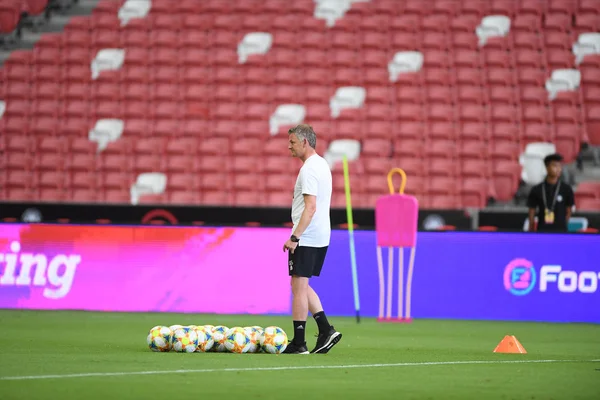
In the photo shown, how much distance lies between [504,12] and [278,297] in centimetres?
1091

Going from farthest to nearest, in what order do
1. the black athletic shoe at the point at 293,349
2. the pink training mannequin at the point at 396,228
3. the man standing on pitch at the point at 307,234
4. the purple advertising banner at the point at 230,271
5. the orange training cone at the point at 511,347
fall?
the purple advertising banner at the point at 230,271, the pink training mannequin at the point at 396,228, the orange training cone at the point at 511,347, the black athletic shoe at the point at 293,349, the man standing on pitch at the point at 307,234

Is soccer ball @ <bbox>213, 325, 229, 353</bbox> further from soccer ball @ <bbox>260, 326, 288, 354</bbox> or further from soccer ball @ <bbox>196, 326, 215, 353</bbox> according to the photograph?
soccer ball @ <bbox>260, 326, 288, 354</bbox>

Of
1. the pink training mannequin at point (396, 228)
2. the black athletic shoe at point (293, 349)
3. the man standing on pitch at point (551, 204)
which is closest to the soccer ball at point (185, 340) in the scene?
the black athletic shoe at point (293, 349)

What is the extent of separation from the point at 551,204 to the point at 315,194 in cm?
695

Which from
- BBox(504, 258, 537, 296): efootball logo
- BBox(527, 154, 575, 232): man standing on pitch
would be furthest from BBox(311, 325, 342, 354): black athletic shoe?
BBox(527, 154, 575, 232): man standing on pitch

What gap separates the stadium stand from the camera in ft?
71.0

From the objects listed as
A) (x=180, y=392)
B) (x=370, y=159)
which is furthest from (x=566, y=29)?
(x=180, y=392)

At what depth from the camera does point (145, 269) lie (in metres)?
15.9

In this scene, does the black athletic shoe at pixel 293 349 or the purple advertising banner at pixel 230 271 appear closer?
the black athletic shoe at pixel 293 349

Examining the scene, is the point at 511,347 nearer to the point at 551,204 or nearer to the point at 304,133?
Answer: the point at 304,133

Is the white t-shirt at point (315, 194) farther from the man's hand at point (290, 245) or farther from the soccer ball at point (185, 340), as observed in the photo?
the soccer ball at point (185, 340)

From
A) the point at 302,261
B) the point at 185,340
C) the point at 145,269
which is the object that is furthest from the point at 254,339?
the point at 145,269

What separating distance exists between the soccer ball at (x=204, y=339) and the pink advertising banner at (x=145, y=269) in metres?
6.07

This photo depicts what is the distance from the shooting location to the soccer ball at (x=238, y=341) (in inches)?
380
